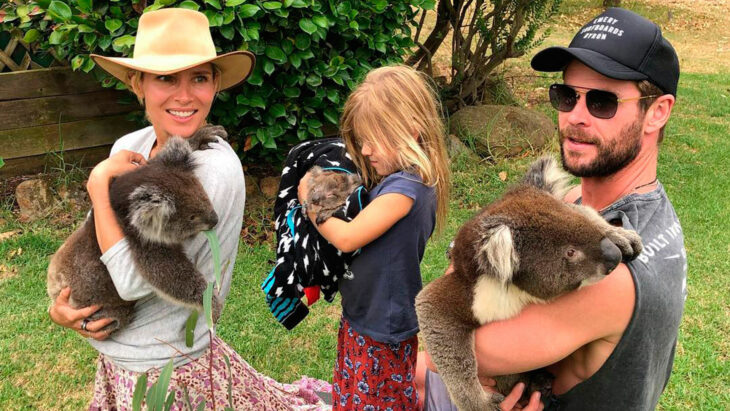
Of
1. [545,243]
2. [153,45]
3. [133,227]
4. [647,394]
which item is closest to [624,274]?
[545,243]

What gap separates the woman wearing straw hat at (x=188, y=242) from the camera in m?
2.31

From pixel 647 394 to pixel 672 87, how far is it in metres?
1.09

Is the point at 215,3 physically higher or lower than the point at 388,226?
lower

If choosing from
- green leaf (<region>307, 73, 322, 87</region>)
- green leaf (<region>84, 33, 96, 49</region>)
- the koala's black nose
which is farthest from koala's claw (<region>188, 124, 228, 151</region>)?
green leaf (<region>84, 33, 96, 49</region>)

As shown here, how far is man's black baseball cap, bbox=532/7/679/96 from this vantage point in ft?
6.43

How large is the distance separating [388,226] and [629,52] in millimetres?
1142

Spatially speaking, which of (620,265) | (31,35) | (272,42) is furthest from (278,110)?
(620,265)

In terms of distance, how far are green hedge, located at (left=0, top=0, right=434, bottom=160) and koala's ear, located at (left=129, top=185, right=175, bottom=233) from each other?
8.01ft

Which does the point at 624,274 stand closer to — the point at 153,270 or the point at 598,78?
the point at 598,78

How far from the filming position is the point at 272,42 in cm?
473

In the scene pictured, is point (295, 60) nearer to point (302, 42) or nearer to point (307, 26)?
point (302, 42)

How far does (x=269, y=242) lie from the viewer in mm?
5504

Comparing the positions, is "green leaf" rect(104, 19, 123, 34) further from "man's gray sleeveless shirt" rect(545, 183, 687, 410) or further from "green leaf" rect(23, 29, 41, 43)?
"man's gray sleeveless shirt" rect(545, 183, 687, 410)

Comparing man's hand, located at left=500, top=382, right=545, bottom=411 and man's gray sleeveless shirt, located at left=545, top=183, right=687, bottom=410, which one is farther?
man's hand, located at left=500, top=382, right=545, bottom=411
